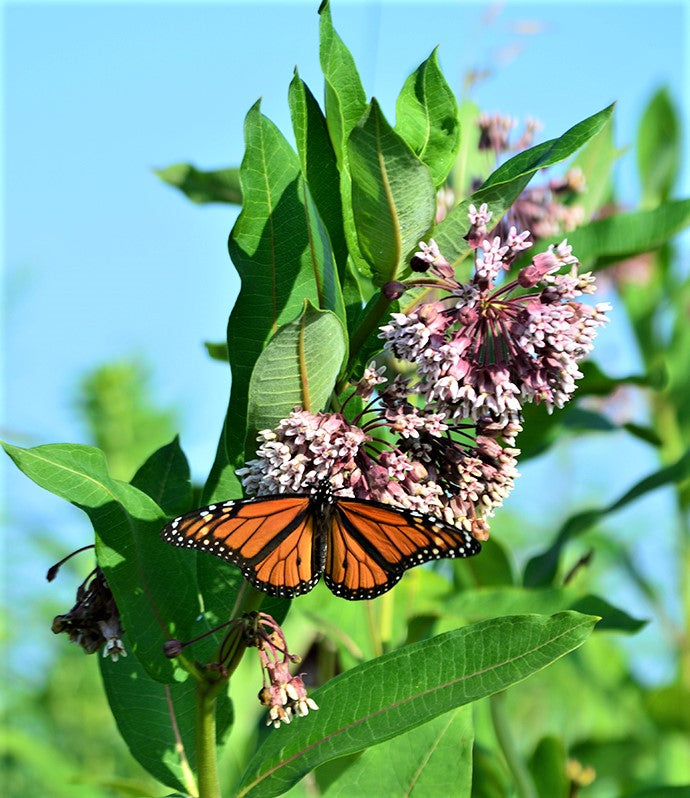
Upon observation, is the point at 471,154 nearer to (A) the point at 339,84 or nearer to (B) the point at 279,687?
(A) the point at 339,84

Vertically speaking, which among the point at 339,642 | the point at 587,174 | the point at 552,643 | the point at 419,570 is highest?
the point at 587,174

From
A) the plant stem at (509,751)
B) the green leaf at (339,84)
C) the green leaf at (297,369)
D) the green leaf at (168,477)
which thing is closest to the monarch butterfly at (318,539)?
the green leaf at (297,369)

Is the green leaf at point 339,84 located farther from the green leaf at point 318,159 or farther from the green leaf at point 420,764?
the green leaf at point 420,764

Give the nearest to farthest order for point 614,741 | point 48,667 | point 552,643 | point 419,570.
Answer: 1. point 552,643
2. point 419,570
3. point 614,741
4. point 48,667

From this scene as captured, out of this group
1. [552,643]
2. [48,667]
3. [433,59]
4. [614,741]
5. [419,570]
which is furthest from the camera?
[48,667]

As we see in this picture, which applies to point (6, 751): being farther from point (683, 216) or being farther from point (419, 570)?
point (683, 216)

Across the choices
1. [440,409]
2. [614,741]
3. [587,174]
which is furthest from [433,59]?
[614,741]

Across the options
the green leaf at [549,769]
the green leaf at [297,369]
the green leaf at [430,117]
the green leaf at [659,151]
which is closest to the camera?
the green leaf at [297,369]

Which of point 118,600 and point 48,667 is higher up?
point 48,667
